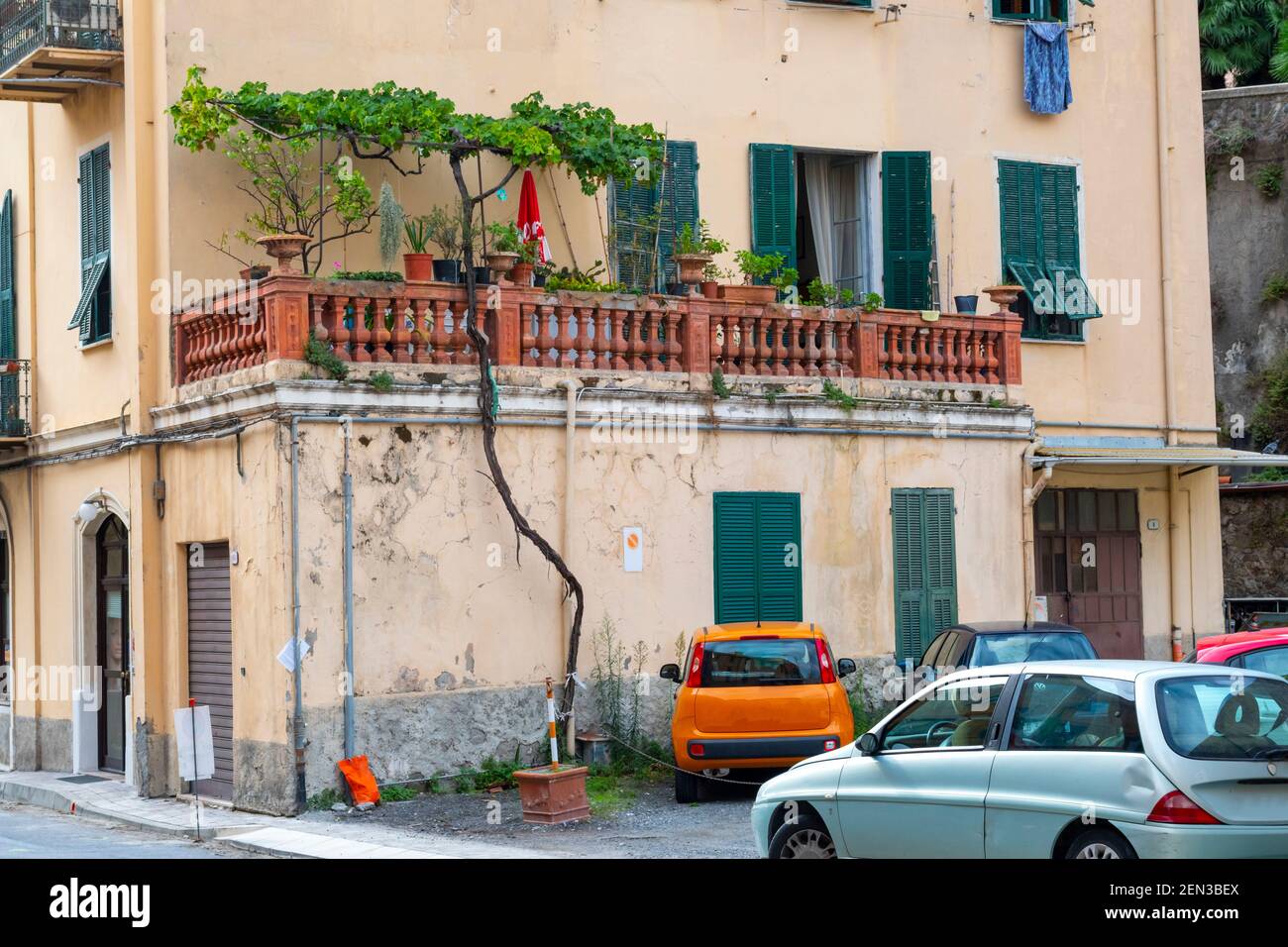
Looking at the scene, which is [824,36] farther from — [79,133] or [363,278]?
[79,133]

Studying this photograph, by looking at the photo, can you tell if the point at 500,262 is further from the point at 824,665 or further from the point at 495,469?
the point at 824,665

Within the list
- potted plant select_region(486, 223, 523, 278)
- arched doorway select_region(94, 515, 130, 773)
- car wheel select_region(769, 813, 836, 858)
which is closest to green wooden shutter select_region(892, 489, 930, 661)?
potted plant select_region(486, 223, 523, 278)

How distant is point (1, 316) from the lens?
2439cm

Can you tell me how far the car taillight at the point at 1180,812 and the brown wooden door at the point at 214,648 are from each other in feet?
36.4

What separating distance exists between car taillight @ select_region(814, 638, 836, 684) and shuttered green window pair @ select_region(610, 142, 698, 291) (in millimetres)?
5882

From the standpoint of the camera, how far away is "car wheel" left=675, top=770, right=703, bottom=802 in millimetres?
17000

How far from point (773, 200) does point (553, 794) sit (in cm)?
904

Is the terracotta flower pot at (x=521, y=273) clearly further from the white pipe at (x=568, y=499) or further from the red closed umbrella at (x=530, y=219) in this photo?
the white pipe at (x=568, y=499)

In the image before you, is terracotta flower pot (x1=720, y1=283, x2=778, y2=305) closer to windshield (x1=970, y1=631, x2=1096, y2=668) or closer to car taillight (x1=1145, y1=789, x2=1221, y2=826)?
windshield (x1=970, y1=631, x2=1096, y2=668)

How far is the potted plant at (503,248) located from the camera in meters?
18.4

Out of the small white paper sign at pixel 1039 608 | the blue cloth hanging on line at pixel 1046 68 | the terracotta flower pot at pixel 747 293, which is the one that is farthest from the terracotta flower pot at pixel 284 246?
the blue cloth hanging on line at pixel 1046 68

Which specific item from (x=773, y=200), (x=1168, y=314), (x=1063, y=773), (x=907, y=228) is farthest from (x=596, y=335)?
(x=1063, y=773)

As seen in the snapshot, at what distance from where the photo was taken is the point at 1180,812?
9.56 meters
